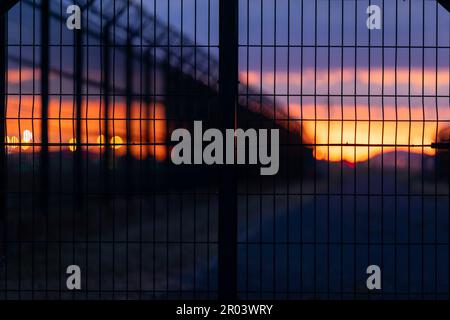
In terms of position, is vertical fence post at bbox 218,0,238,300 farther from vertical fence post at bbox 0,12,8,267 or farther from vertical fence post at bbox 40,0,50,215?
vertical fence post at bbox 40,0,50,215

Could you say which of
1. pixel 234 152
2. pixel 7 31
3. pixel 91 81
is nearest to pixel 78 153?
pixel 91 81

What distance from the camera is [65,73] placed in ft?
42.8

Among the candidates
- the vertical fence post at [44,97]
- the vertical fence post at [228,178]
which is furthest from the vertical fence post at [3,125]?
the vertical fence post at [228,178]

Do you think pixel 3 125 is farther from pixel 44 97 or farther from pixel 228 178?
pixel 44 97

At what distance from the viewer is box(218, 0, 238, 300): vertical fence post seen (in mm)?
7789

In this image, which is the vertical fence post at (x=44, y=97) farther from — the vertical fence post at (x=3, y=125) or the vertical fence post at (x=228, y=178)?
the vertical fence post at (x=228, y=178)

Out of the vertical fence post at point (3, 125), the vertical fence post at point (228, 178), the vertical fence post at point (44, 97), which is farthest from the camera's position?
the vertical fence post at point (44, 97)

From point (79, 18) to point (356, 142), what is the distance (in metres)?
4.99

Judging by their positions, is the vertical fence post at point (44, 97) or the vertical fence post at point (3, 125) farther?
the vertical fence post at point (44, 97)

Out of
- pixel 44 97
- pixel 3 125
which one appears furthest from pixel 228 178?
pixel 44 97

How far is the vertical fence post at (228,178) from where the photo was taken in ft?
25.6

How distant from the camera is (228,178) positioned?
7.85 m

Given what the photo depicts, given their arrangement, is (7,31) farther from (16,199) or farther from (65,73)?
(16,199)
